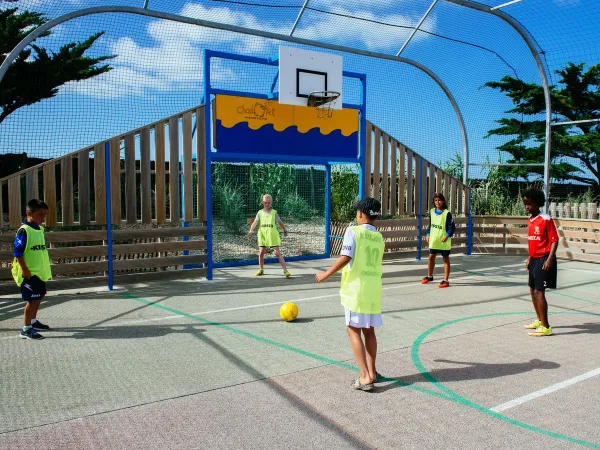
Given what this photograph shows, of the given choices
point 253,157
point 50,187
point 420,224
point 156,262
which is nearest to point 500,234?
point 420,224

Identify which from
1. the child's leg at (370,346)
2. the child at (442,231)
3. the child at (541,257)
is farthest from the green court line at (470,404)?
the child at (442,231)

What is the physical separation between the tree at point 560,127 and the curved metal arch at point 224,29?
21.1ft

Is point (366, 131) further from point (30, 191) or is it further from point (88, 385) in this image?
point (88, 385)

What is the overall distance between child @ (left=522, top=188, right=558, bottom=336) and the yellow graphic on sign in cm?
628

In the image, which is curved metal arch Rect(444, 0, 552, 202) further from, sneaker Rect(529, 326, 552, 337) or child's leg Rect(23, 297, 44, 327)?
child's leg Rect(23, 297, 44, 327)

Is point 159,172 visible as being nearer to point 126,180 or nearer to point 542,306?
point 126,180

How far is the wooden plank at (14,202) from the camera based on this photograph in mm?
7975

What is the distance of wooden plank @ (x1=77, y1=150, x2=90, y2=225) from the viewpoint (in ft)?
28.7

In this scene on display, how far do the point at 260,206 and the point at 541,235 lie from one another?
8.65 metres

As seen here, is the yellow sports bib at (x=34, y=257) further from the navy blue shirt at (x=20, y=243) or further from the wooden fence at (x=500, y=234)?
the wooden fence at (x=500, y=234)

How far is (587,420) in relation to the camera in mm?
3936

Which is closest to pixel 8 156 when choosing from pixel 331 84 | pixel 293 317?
pixel 331 84

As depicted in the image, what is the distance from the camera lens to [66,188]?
339 inches

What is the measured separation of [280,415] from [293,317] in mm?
2943
